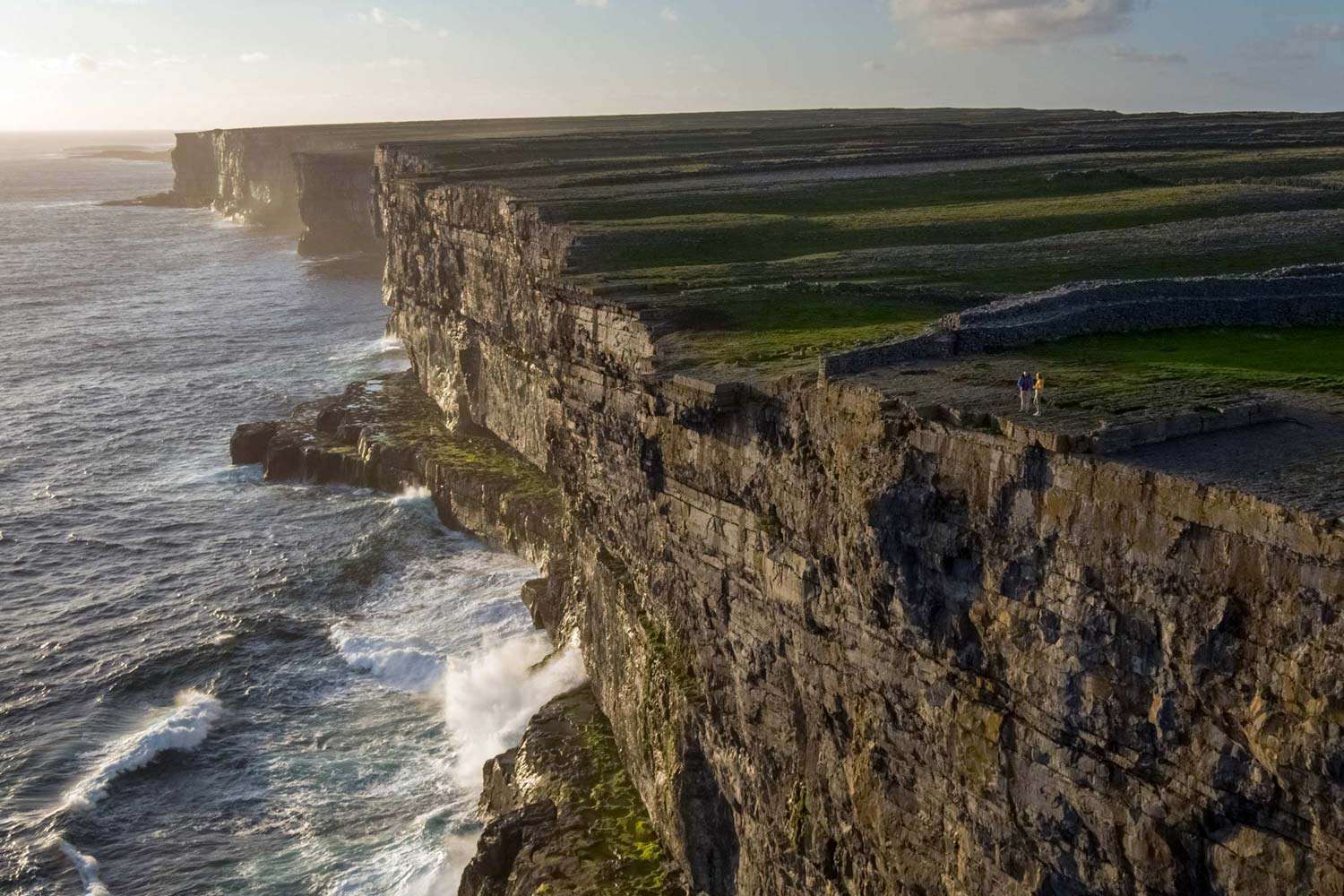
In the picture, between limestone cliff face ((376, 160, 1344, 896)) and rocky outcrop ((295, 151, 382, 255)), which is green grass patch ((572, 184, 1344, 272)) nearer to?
limestone cliff face ((376, 160, 1344, 896))

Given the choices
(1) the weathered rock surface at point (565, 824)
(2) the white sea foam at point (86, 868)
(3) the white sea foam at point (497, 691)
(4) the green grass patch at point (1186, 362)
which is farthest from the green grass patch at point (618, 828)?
(4) the green grass patch at point (1186, 362)

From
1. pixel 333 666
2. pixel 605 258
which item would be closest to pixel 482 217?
pixel 605 258

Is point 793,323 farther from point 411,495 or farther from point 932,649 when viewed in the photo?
point 411,495

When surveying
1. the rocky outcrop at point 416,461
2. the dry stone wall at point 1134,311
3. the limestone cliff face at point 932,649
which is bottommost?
the rocky outcrop at point 416,461

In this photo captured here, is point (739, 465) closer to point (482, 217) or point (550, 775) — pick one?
point (550, 775)

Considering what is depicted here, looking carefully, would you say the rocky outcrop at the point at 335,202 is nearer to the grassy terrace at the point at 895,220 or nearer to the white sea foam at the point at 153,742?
the grassy terrace at the point at 895,220

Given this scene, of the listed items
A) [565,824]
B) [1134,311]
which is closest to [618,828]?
[565,824]
